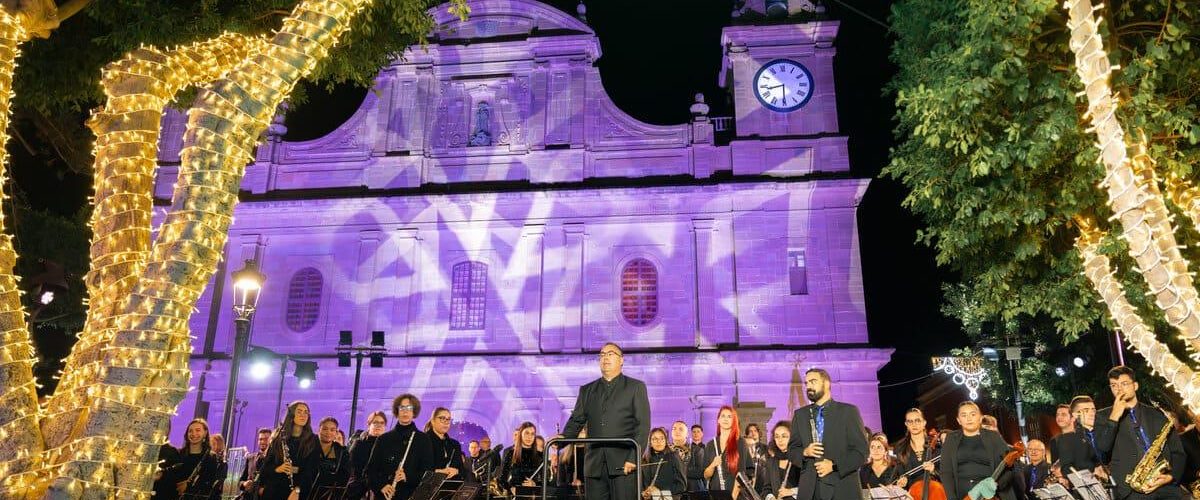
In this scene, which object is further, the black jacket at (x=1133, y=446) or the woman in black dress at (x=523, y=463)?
the woman in black dress at (x=523, y=463)

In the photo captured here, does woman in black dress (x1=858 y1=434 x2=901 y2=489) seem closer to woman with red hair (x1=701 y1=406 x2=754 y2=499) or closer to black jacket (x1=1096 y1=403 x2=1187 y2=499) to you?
woman with red hair (x1=701 y1=406 x2=754 y2=499)

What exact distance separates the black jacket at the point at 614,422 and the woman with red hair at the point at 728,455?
10.0 feet

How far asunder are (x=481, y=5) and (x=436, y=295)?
956 cm

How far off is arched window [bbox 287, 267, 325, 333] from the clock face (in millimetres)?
14961

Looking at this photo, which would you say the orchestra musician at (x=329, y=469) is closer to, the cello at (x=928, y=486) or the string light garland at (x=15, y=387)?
the string light garland at (x=15, y=387)

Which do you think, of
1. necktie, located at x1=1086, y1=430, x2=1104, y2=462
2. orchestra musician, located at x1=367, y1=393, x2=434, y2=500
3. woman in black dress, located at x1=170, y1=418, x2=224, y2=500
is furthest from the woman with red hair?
woman in black dress, located at x1=170, y1=418, x2=224, y2=500

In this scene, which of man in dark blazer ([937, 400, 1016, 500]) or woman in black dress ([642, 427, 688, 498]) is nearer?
man in dark blazer ([937, 400, 1016, 500])

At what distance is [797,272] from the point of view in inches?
910

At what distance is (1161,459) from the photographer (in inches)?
265

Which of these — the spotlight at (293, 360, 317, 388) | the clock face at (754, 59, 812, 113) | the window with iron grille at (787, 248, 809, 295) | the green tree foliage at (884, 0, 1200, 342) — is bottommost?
the spotlight at (293, 360, 317, 388)

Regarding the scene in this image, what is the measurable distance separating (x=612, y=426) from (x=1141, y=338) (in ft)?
13.6

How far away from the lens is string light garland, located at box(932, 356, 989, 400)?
17.9 m

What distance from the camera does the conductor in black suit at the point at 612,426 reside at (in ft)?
21.1

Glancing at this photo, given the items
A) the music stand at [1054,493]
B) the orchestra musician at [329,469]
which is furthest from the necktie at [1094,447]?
the orchestra musician at [329,469]
